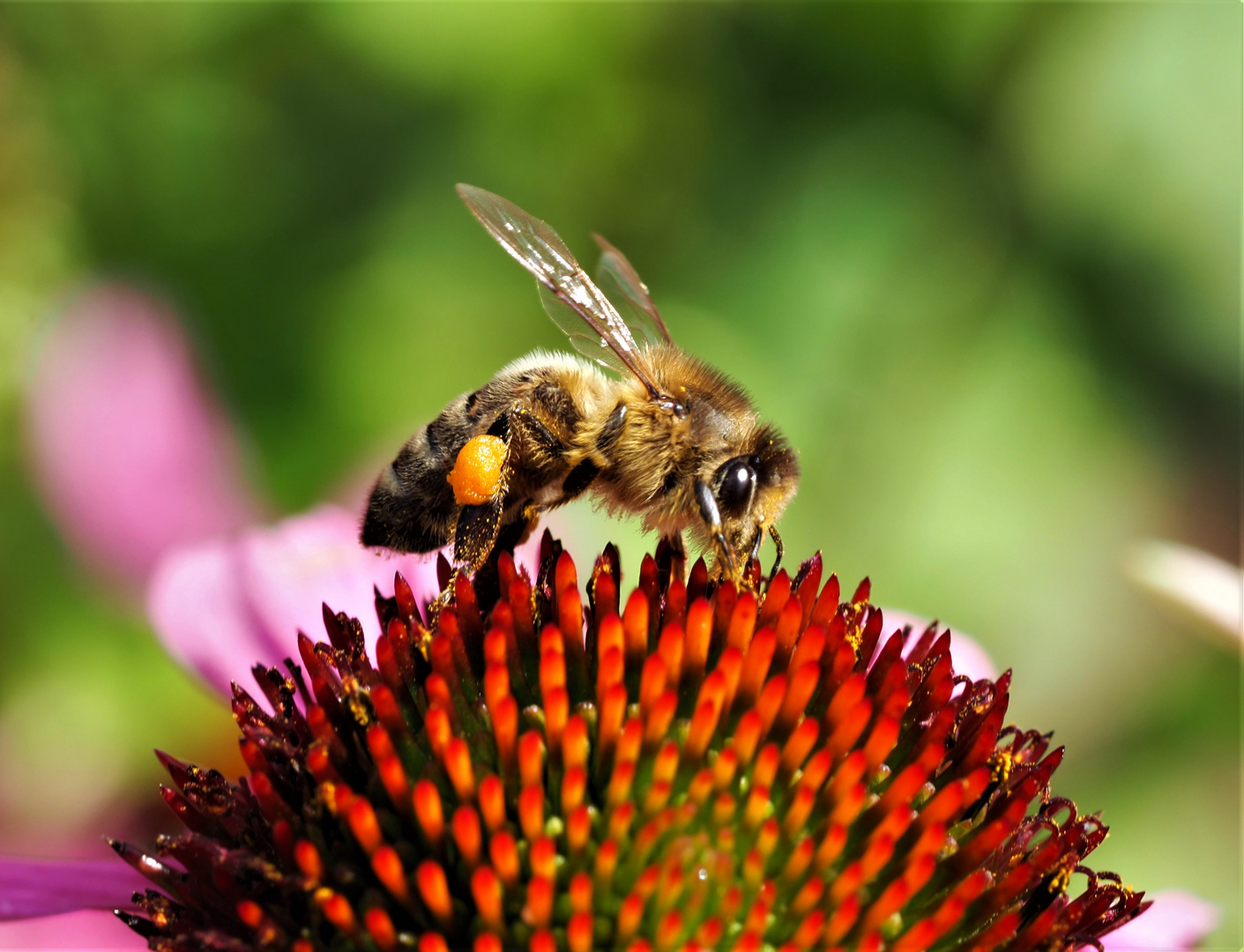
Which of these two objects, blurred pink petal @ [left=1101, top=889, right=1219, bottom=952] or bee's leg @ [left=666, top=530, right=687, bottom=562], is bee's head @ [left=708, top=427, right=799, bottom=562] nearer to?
bee's leg @ [left=666, top=530, right=687, bottom=562]

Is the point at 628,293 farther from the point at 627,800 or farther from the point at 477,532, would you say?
the point at 627,800

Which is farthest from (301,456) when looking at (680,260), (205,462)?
(680,260)

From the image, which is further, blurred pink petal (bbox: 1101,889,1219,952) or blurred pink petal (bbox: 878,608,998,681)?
blurred pink petal (bbox: 878,608,998,681)

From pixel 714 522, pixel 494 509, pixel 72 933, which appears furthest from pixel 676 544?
pixel 72 933

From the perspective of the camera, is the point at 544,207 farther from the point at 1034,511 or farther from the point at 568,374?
the point at 568,374

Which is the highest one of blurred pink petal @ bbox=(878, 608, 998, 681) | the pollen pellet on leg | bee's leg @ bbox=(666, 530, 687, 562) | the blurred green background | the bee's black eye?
the blurred green background

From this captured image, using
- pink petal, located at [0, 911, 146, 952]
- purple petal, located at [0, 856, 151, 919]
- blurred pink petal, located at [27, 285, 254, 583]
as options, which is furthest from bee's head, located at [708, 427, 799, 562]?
blurred pink petal, located at [27, 285, 254, 583]
